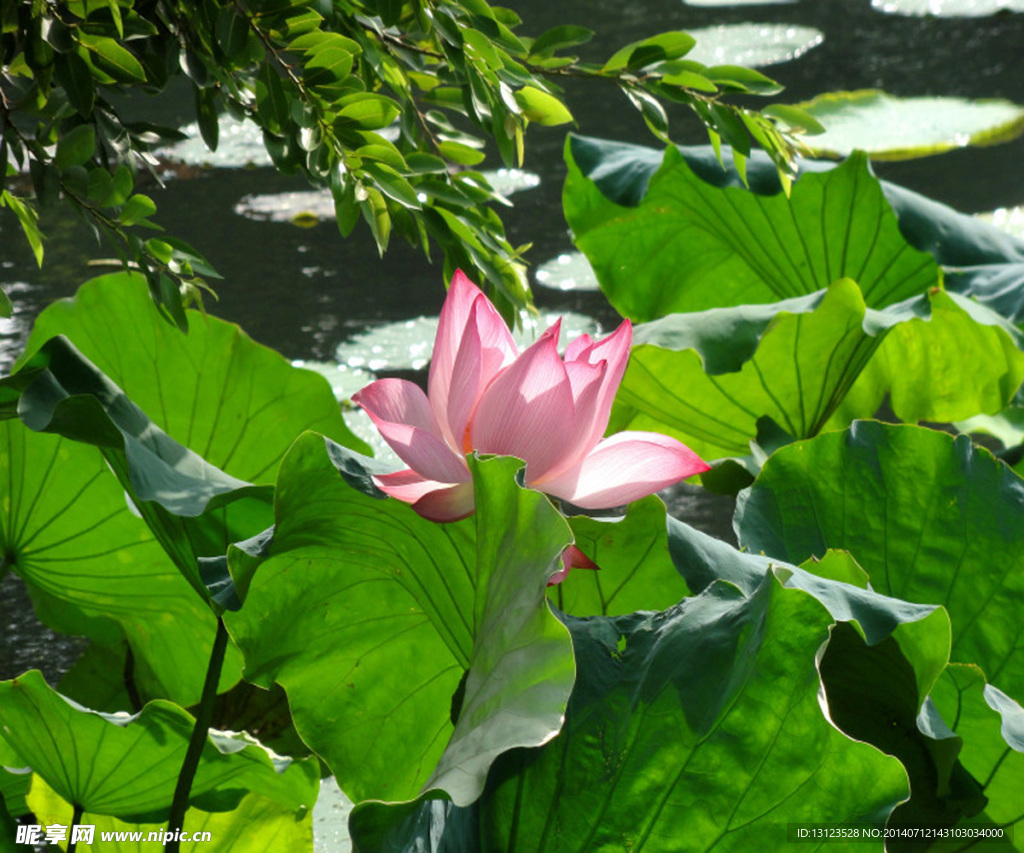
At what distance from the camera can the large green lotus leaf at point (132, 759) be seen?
0.59 meters

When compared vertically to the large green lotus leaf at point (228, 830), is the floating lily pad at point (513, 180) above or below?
below

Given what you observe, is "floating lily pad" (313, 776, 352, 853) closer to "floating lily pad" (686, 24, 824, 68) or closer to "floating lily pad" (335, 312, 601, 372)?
"floating lily pad" (335, 312, 601, 372)

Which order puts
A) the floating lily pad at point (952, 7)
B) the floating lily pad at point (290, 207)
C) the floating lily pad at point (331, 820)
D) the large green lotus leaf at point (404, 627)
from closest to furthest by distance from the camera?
the large green lotus leaf at point (404, 627), the floating lily pad at point (331, 820), the floating lily pad at point (290, 207), the floating lily pad at point (952, 7)

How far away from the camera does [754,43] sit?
2820 mm

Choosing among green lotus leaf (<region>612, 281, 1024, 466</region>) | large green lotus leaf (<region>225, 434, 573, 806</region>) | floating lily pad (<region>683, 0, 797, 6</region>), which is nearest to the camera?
large green lotus leaf (<region>225, 434, 573, 806</region>)

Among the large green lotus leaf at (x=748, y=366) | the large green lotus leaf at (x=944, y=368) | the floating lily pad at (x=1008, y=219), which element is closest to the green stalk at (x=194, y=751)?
the large green lotus leaf at (x=748, y=366)

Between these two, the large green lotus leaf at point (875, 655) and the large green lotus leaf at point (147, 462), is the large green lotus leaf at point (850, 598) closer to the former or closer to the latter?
the large green lotus leaf at point (875, 655)

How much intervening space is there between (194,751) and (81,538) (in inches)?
10.4

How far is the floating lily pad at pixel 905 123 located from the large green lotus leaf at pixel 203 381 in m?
1.56

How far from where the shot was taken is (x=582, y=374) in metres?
0.48

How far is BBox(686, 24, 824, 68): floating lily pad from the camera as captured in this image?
268 cm

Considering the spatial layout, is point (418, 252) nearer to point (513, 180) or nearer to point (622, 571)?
point (513, 180)

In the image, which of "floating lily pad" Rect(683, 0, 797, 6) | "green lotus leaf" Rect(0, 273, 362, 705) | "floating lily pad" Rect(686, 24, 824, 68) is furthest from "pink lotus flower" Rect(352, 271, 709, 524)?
"floating lily pad" Rect(683, 0, 797, 6)

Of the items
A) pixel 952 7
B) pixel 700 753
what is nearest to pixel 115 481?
pixel 700 753
